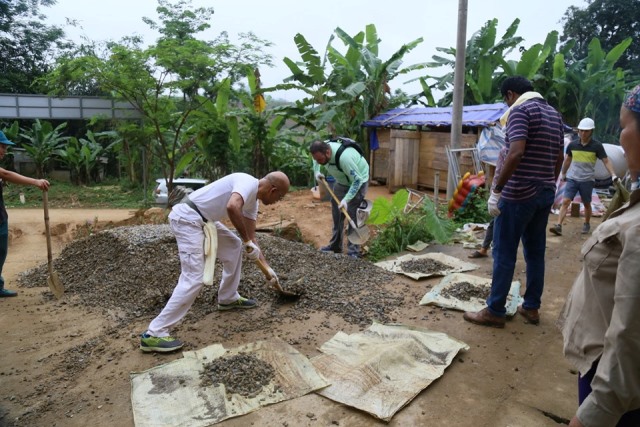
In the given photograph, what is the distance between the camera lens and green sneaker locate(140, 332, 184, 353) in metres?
3.23

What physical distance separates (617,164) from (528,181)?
28.4 ft

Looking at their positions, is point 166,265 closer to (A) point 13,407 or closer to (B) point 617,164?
(A) point 13,407

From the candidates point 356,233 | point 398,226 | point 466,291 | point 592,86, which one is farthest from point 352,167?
point 592,86

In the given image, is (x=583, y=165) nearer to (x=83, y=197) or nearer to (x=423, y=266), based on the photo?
(x=423, y=266)

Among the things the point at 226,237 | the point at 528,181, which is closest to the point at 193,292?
the point at 226,237

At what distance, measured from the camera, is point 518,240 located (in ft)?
11.2

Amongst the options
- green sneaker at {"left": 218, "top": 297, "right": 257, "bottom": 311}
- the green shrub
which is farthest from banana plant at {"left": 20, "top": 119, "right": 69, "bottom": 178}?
green sneaker at {"left": 218, "top": 297, "right": 257, "bottom": 311}

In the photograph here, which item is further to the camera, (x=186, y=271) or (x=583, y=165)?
(x=583, y=165)

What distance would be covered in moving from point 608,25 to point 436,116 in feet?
42.7

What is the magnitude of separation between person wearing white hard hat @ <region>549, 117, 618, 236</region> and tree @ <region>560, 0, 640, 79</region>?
47.4 ft

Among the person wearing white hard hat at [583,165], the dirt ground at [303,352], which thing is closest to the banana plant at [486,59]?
the person wearing white hard hat at [583,165]

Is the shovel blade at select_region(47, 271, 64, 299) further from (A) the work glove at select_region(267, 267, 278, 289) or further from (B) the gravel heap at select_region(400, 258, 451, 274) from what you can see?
(B) the gravel heap at select_region(400, 258, 451, 274)

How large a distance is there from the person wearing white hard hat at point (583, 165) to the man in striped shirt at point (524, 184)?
347cm

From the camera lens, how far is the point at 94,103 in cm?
1546
